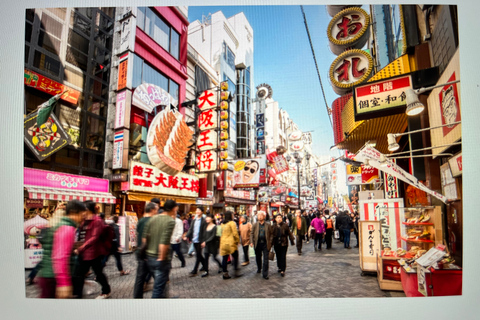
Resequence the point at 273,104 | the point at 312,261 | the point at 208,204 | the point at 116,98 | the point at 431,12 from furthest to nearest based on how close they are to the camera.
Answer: the point at 273,104, the point at 208,204, the point at 116,98, the point at 312,261, the point at 431,12

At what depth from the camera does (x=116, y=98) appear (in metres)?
9.97

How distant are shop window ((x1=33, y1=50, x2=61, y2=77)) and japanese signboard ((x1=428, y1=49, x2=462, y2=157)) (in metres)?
9.26

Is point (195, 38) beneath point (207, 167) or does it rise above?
above

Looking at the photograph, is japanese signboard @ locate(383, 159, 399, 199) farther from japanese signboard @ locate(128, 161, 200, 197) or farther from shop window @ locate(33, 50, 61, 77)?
shop window @ locate(33, 50, 61, 77)

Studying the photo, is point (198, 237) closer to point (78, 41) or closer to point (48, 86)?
point (48, 86)

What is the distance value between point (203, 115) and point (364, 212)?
7.73 meters

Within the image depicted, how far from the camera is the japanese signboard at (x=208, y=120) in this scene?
11648 mm

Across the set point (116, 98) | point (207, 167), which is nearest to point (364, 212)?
point (207, 167)

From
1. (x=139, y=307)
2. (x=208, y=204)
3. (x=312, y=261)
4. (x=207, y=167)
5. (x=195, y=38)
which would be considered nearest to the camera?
(x=139, y=307)

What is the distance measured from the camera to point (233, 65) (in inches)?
982

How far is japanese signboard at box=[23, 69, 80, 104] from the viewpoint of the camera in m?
6.94
